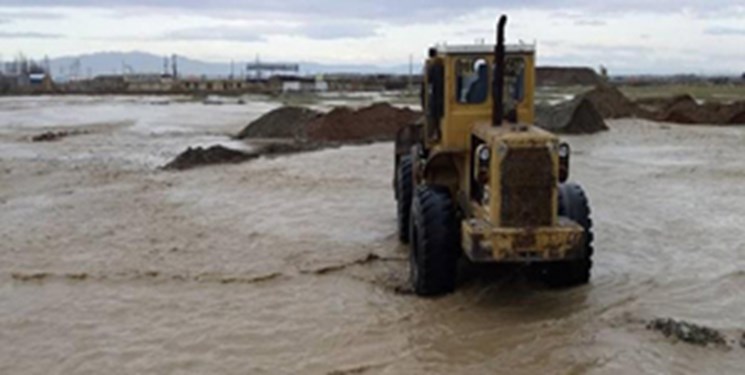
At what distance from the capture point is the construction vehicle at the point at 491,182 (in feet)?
26.8

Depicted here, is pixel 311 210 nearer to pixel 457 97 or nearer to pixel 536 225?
pixel 457 97

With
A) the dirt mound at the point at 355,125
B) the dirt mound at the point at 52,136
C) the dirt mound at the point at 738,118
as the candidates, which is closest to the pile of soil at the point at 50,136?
the dirt mound at the point at 52,136

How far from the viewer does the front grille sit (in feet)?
26.8

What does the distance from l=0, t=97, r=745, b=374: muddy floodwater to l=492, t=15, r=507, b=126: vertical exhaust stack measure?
6.70 ft

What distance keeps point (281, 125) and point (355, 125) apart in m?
3.10

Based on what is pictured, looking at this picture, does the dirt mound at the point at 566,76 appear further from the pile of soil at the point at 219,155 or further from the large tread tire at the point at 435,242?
the large tread tire at the point at 435,242

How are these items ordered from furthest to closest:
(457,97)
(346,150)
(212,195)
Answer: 1. (346,150)
2. (212,195)
3. (457,97)

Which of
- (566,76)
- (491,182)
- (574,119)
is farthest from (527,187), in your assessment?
(566,76)

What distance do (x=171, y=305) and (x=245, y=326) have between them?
49.3 inches

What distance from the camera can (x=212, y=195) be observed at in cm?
1761

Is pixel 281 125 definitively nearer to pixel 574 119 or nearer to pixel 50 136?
pixel 50 136

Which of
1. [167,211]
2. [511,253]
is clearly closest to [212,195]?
[167,211]

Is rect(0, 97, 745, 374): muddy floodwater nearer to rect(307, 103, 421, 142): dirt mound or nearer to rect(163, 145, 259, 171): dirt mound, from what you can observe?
rect(163, 145, 259, 171): dirt mound

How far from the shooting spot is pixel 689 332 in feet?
26.2
